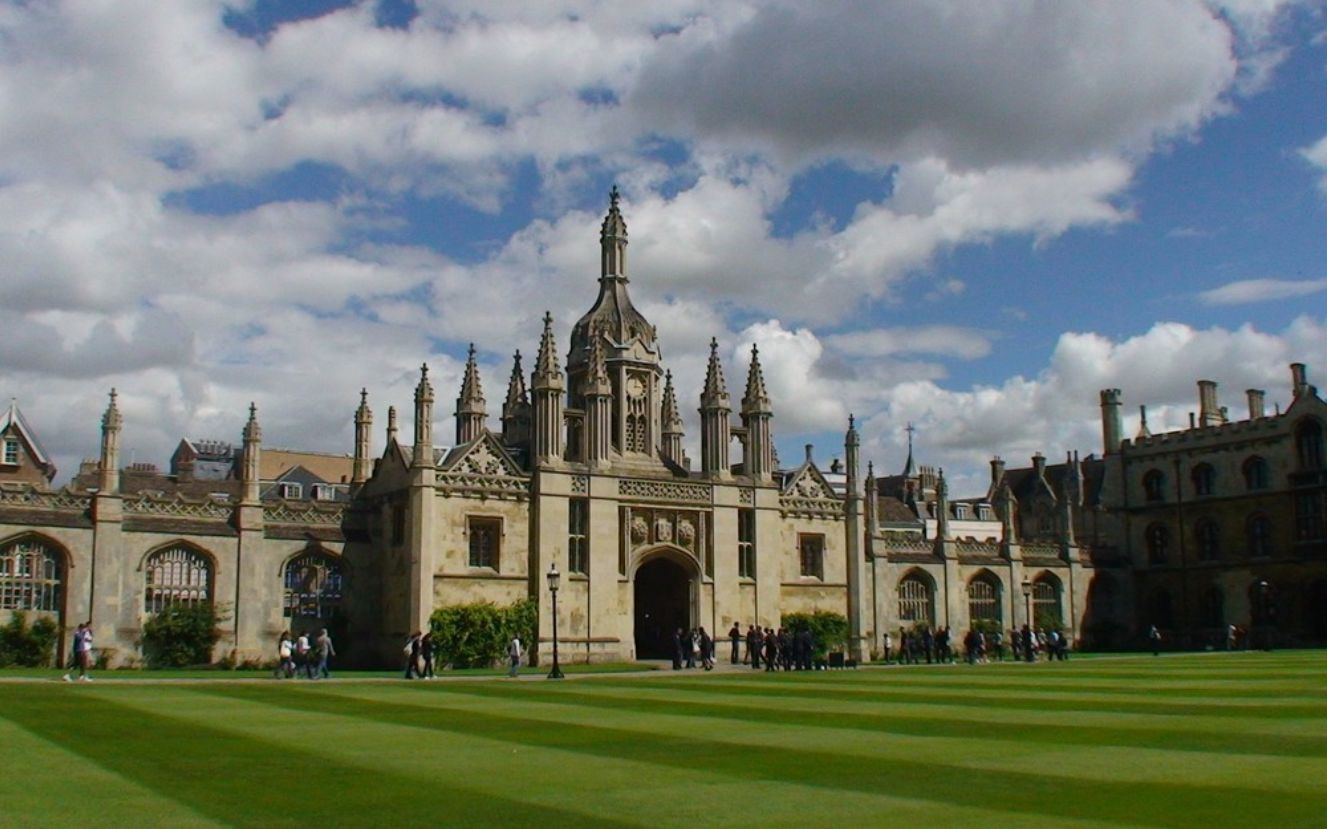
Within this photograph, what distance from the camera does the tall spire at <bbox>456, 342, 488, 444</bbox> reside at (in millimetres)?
49750

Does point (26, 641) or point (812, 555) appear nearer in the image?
point (26, 641)

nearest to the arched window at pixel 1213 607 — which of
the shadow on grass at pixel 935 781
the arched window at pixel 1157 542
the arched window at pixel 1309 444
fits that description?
the arched window at pixel 1157 542

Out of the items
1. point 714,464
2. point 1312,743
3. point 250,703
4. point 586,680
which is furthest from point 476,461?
point 1312,743

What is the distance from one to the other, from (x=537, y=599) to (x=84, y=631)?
17.0 m

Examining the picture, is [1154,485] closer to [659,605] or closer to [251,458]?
[659,605]

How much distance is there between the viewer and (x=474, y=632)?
41781mm

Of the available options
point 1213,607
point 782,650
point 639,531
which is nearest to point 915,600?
point 639,531

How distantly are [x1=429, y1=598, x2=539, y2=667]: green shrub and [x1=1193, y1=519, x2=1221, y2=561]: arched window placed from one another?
123 ft

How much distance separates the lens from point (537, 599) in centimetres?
4431

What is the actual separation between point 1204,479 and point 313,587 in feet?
145

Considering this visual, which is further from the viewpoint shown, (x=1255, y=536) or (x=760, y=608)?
(x=1255, y=536)

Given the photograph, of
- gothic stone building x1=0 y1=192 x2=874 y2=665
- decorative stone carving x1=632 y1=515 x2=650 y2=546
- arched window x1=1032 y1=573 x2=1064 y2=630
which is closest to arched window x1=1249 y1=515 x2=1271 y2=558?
arched window x1=1032 y1=573 x2=1064 y2=630

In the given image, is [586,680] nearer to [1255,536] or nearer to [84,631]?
[84,631]

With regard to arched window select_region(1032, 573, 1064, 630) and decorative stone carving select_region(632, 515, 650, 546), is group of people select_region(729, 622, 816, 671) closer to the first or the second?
decorative stone carving select_region(632, 515, 650, 546)
